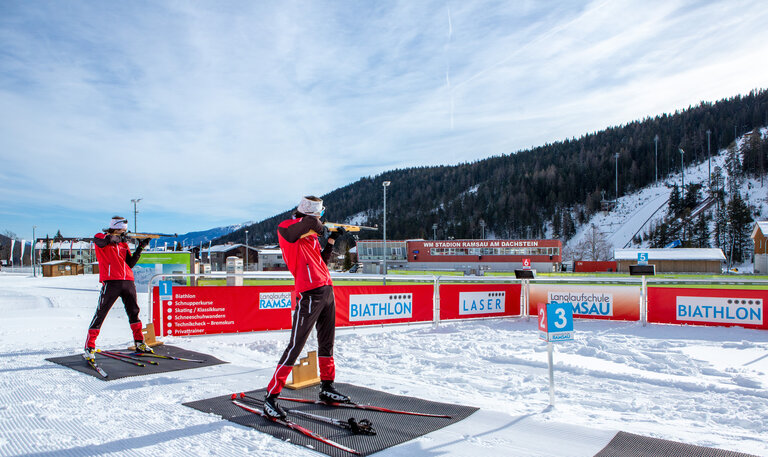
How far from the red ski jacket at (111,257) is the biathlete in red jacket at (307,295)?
3613 millimetres

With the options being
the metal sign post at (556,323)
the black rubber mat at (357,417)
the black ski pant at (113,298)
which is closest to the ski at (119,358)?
the black ski pant at (113,298)

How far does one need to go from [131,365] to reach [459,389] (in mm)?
4365

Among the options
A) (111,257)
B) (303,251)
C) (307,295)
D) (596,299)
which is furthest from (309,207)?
(596,299)

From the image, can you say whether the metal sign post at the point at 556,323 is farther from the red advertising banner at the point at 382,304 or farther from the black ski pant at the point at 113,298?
the red advertising banner at the point at 382,304

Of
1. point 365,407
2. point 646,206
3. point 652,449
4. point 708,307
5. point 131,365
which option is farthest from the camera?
point 646,206

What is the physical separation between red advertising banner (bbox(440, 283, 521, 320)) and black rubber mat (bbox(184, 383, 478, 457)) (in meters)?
7.14

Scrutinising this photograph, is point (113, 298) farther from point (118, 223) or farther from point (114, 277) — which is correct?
point (118, 223)

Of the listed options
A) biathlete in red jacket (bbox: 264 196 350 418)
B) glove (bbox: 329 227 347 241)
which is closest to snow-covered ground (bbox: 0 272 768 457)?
biathlete in red jacket (bbox: 264 196 350 418)

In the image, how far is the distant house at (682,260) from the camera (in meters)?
49.0

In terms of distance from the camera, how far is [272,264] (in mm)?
83500

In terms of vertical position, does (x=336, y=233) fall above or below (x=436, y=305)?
above

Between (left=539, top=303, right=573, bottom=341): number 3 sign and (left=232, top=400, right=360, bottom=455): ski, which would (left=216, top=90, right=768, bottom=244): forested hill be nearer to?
(left=539, top=303, right=573, bottom=341): number 3 sign

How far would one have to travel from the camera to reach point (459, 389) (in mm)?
5598

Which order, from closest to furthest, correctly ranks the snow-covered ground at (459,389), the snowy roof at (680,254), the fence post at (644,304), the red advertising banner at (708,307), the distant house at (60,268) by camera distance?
the snow-covered ground at (459,389)
the red advertising banner at (708,307)
the fence post at (644,304)
the distant house at (60,268)
the snowy roof at (680,254)
